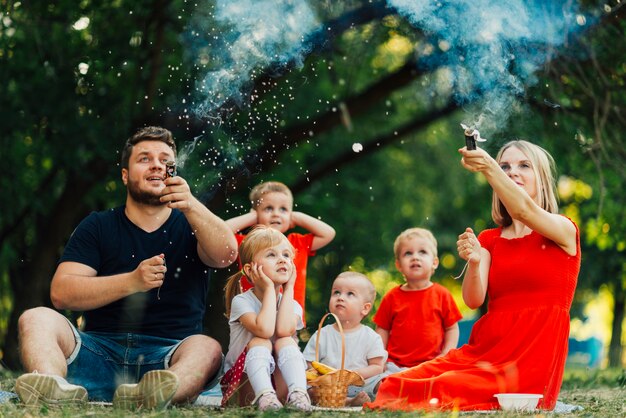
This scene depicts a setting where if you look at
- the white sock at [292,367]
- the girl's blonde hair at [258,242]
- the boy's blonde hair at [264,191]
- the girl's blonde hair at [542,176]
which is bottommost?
the white sock at [292,367]

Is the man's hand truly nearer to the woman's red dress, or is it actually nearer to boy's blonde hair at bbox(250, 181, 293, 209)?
the woman's red dress

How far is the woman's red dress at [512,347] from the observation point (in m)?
4.23

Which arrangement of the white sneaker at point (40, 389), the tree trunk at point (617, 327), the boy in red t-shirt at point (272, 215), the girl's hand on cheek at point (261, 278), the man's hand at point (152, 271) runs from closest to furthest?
the white sneaker at point (40, 389) → the man's hand at point (152, 271) → the girl's hand on cheek at point (261, 278) → the boy in red t-shirt at point (272, 215) → the tree trunk at point (617, 327)

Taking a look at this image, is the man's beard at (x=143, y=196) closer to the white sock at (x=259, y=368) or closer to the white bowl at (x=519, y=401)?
the white sock at (x=259, y=368)

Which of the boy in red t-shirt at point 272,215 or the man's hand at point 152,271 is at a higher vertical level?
the boy in red t-shirt at point 272,215

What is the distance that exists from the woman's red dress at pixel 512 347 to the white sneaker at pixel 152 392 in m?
0.92

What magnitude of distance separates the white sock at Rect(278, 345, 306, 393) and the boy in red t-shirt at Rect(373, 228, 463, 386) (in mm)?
1259

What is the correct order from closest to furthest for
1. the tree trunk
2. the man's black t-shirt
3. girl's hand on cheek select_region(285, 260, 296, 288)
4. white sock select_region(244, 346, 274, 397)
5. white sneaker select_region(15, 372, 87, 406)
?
white sneaker select_region(15, 372, 87, 406) → white sock select_region(244, 346, 274, 397) → girl's hand on cheek select_region(285, 260, 296, 288) → the man's black t-shirt → the tree trunk

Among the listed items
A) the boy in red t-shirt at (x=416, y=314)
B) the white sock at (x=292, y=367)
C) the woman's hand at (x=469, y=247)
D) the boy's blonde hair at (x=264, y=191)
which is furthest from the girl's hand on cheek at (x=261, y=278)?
the boy in red t-shirt at (x=416, y=314)

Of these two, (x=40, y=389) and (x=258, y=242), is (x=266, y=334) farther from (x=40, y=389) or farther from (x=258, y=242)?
(x=40, y=389)

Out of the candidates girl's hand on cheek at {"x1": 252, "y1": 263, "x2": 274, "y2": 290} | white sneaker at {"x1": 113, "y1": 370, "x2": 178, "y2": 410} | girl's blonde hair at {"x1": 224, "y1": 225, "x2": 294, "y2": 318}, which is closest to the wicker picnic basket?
girl's hand on cheek at {"x1": 252, "y1": 263, "x2": 274, "y2": 290}

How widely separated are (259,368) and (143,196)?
1174 millimetres

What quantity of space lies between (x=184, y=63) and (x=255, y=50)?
2.07 metres

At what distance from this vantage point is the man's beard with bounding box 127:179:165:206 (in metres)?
4.71
